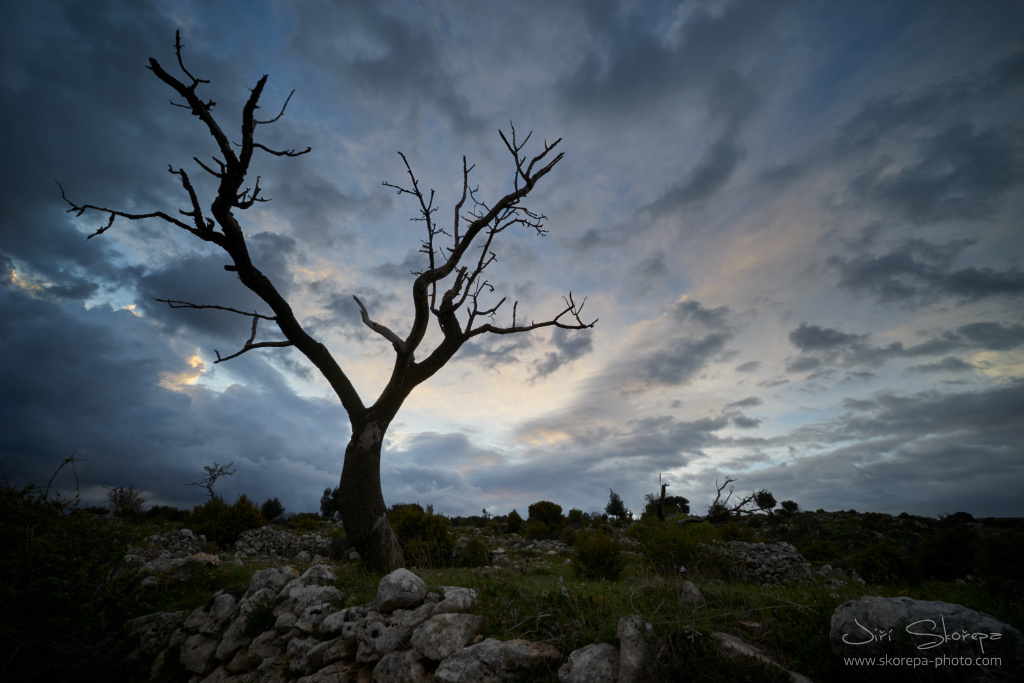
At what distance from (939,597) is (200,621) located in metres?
10.6

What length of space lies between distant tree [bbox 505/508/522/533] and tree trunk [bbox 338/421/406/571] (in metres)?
17.3

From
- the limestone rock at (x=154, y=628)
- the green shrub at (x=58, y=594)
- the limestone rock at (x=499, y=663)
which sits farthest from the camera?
the limestone rock at (x=154, y=628)

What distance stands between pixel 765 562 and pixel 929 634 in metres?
12.6

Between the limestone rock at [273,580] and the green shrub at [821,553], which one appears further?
the green shrub at [821,553]

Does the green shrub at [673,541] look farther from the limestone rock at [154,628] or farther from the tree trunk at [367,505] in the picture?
the limestone rock at [154,628]

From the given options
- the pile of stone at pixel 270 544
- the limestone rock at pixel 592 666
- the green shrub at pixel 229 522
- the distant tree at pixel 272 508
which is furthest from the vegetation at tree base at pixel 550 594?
the distant tree at pixel 272 508

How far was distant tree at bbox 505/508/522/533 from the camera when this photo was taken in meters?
23.7

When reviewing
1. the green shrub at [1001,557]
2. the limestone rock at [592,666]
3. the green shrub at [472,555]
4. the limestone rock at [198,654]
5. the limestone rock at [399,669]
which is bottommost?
the limestone rock at [198,654]

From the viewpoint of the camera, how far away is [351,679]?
451cm

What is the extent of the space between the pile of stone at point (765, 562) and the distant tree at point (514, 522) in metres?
12.8

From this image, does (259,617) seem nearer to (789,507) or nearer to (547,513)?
(547,513)

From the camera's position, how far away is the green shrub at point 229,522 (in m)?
15.8

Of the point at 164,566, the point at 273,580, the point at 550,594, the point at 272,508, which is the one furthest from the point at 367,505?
the point at 272,508

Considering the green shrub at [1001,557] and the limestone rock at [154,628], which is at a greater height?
the green shrub at [1001,557]
